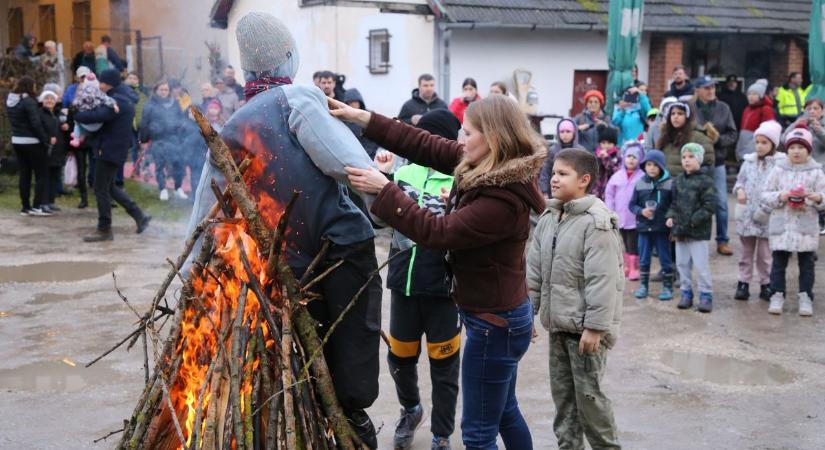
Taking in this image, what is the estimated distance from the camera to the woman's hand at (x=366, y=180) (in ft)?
11.7

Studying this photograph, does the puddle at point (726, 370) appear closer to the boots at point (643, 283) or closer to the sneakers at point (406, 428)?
the boots at point (643, 283)

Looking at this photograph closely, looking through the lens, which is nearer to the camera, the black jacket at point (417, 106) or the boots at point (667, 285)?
the boots at point (667, 285)

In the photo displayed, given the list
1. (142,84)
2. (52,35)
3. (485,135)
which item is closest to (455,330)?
(485,135)

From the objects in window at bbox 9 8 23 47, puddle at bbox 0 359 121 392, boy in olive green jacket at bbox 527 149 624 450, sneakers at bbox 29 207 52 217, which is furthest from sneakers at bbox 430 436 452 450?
window at bbox 9 8 23 47

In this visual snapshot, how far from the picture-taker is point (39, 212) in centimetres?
1309

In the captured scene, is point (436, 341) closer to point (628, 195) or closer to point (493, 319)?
point (493, 319)

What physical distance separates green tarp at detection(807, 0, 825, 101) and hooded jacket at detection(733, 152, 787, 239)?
176 inches

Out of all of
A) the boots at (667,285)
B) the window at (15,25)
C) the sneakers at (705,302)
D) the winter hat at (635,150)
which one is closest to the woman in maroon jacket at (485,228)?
the sneakers at (705,302)

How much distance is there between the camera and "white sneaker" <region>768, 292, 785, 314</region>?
8219mm

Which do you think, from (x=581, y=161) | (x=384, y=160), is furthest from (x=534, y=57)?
(x=581, y=161)

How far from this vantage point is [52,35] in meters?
Answer: 20.1

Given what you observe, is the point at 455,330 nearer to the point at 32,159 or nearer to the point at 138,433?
the point at 138,433

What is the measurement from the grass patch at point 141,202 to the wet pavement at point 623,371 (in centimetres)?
340

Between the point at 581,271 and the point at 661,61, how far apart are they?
51.6ft
